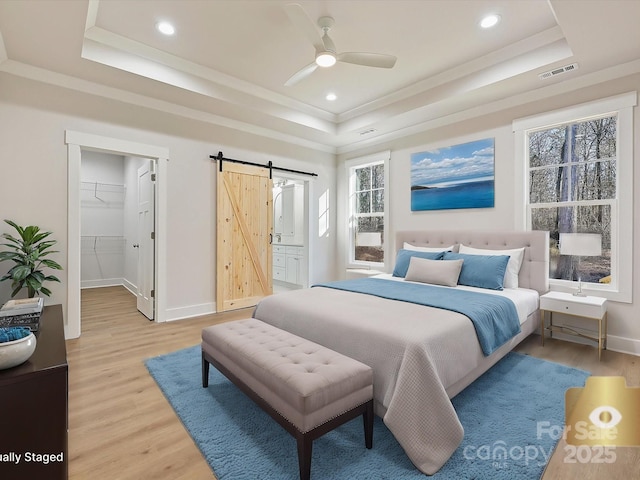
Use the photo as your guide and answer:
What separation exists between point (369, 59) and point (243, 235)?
3014 mm

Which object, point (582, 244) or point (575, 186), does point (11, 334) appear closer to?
point (582, 244)

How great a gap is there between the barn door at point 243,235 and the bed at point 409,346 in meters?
1.87

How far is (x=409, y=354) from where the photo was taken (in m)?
1.73

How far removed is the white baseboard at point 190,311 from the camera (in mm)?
4141

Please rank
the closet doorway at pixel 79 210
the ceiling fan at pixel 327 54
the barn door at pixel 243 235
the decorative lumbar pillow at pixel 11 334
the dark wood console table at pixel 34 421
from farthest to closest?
the barn door at pixel 243 235 < the closet doorway at pixel 79 210 < the ceiling fan at pixel 327 54 < the decorative lumbar pillow at pixel 11 334 < the dark wood console table at pixel 34 421

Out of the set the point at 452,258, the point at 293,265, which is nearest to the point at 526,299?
the point at 452,258

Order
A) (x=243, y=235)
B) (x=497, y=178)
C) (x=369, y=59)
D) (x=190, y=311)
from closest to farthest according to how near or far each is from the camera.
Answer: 1. (x=369, y=59)
2. (x=497, y=178)
3. (x=190, y=311)
4. (x=243, y=235)

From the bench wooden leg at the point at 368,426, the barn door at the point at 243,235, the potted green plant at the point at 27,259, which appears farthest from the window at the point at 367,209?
the potted green plant at the point at 27,259

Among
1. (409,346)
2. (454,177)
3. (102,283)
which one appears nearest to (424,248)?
(454,177)

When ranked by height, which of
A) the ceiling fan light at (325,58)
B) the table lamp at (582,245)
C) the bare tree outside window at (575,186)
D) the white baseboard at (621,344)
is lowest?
the white baseboard at (621,344)

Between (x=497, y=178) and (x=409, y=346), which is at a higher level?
(x=497, y=178)

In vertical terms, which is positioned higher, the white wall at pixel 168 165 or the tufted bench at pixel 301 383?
the white wall at pixel 168 165

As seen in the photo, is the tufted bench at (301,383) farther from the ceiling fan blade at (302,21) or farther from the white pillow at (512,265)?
the white pillow at (512,265)

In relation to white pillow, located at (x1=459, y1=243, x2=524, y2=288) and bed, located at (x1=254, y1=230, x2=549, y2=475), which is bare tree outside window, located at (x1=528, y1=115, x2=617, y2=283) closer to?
white pillow, located at (x1=459, y1=243, x2=524, y2=288)
